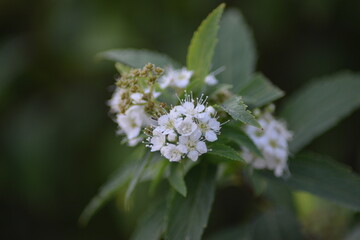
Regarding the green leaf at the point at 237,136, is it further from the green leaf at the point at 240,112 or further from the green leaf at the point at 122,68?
the green leaf at the point at 122,68

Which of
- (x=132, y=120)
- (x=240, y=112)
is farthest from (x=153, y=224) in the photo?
(x=240, y=112)

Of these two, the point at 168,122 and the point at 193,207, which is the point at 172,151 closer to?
the point at 168,122

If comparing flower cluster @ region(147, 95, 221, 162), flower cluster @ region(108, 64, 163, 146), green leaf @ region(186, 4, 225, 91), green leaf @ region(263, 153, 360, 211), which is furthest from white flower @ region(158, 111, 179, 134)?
green leaf @ region(263, 153, 360, 211)

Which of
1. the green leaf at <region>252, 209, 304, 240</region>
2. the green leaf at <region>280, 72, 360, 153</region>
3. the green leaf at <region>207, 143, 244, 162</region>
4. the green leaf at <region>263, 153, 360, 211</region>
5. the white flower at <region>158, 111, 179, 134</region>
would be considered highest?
the white flower at <region>158, 111, 179, 134</region>

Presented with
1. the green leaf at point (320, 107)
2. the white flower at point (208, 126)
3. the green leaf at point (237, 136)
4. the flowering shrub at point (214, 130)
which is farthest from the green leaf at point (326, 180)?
the white flower at point (208, 126)

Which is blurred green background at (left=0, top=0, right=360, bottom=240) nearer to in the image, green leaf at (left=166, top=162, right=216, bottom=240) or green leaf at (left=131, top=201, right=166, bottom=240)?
green leaf at (left=131, top=201, right=166, bottom=240)

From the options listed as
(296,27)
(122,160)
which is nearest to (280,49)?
(296,27)

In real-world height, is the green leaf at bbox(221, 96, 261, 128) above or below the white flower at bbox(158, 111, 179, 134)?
below
